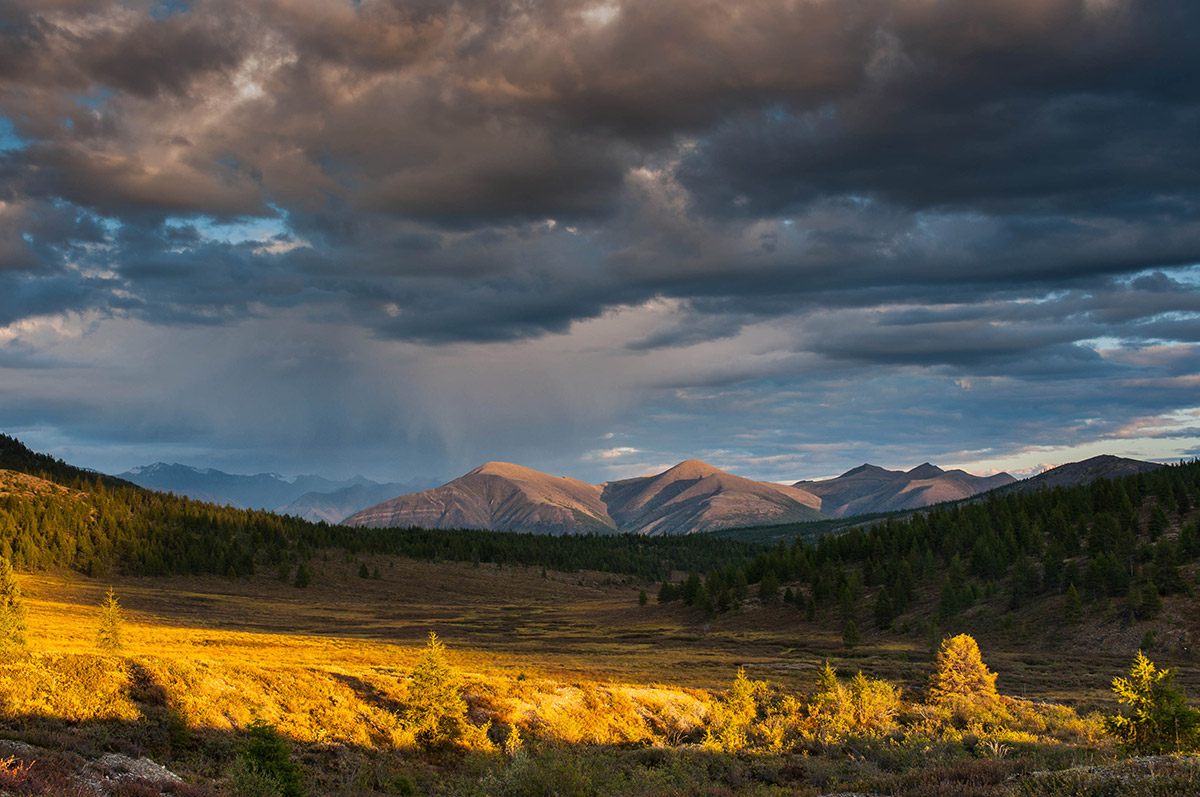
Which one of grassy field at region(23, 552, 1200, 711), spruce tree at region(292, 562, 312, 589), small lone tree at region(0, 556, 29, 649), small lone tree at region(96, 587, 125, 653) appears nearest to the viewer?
small lone tree at region(0, 556, 29, 649)

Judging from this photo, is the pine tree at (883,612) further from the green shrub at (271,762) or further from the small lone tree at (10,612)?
the small lone tree at (10,612)

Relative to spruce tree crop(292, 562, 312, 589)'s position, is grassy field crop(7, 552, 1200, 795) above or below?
above

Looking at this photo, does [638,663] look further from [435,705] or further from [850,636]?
[435,705]

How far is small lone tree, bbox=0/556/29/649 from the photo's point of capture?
129 feet

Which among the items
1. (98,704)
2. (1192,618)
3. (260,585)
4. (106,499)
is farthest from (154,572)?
(1192,618)

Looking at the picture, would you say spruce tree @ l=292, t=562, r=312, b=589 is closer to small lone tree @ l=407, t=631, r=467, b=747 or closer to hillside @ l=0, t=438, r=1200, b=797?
hillside @ l=0, t=438, r=1200, b=797

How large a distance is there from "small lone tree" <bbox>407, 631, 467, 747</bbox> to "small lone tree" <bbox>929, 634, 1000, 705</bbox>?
30707 mm

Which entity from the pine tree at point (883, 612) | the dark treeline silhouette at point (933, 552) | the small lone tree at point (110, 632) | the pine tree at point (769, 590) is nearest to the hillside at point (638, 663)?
the pine tree at point (769, 590)

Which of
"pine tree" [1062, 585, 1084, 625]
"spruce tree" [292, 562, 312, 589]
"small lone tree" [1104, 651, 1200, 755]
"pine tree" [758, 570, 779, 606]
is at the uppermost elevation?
"small lone tree" [1104, 651, 1200, 755]

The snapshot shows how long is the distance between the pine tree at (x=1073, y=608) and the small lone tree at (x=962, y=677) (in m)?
52.4

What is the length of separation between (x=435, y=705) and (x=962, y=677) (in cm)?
3422

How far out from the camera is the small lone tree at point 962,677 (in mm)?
45250

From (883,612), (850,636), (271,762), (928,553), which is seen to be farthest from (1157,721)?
(928,553)

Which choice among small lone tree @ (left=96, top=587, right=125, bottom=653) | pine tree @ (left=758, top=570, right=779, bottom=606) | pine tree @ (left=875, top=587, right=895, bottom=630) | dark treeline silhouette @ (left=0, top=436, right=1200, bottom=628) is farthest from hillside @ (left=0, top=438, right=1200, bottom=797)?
small lone tree @ (left=96, top=587, right=125, bottom=653)
